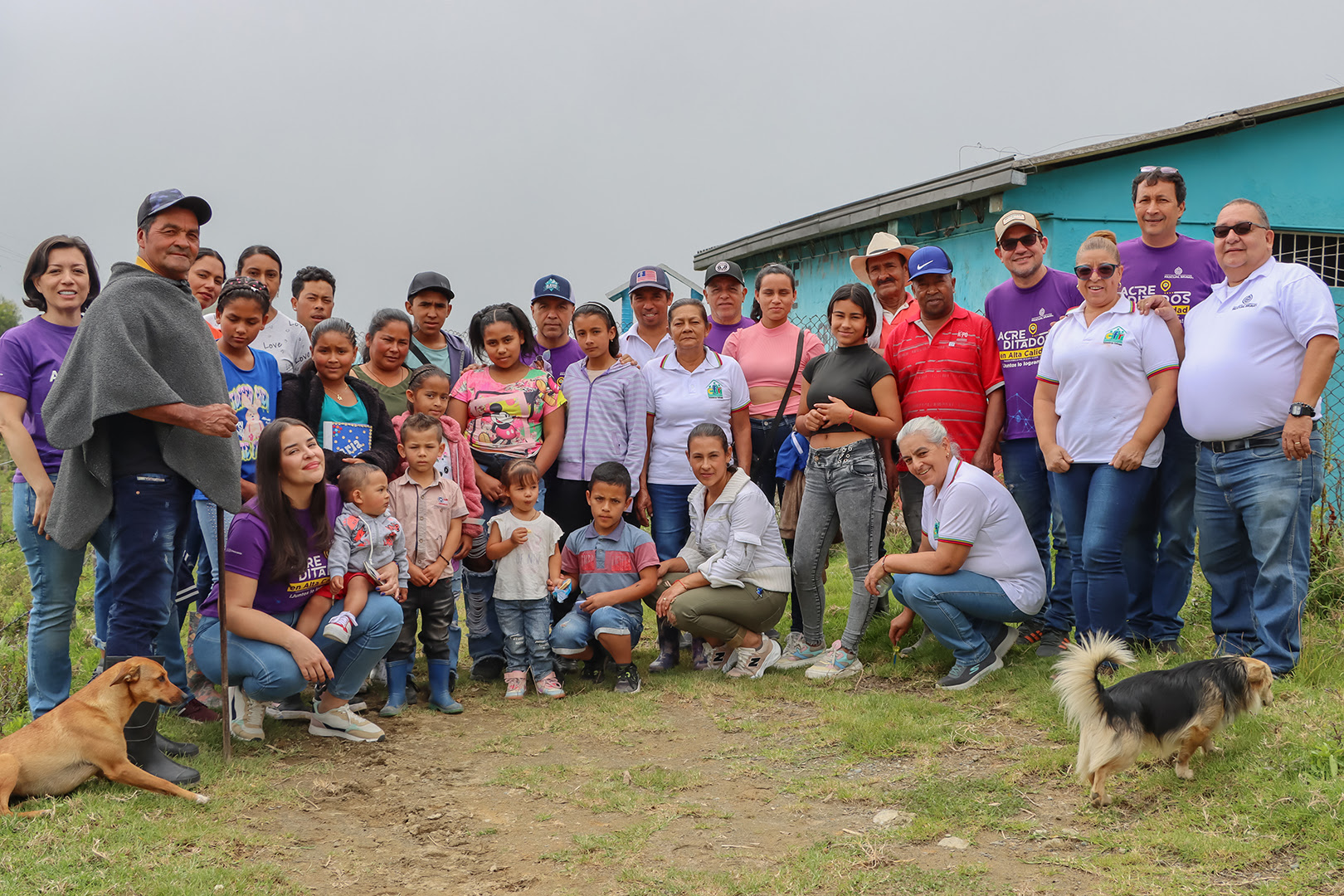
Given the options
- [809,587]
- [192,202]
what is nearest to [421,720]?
[809,587]

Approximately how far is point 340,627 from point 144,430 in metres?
1.27

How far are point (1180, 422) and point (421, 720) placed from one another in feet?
13.3

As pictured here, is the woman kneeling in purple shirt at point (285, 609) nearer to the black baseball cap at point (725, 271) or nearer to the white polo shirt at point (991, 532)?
the white polo shirt at point (991, 532)

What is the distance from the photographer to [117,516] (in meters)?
3.81

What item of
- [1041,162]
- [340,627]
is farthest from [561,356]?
[1041,162]

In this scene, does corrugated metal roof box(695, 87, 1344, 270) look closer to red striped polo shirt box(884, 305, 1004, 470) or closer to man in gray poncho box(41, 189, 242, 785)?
red striped polo shirt box(884, 305, 1004, 470)

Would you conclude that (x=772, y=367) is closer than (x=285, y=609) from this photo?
No

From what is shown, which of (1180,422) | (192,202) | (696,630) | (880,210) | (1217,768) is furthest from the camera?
(880,210)

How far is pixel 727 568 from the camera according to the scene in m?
5.62

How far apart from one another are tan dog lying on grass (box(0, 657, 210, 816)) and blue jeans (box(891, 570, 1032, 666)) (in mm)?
3436

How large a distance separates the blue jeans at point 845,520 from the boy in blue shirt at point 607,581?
2.95 feet

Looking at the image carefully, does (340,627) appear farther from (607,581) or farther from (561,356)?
(561,356)

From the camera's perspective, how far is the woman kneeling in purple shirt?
4391mm

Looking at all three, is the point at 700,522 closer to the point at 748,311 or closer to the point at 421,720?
the point at 421,720
